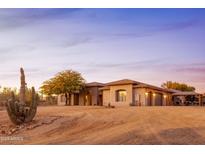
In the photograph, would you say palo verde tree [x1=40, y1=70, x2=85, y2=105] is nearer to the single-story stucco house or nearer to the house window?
the single-story stucco house

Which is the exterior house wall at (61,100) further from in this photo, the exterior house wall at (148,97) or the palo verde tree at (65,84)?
the exterior house wall at (148,97)

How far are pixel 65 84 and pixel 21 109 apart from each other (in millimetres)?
5935

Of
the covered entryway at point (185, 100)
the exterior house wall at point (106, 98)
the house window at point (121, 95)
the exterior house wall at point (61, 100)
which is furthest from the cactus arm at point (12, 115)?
the covered entryway at point (185, 100)

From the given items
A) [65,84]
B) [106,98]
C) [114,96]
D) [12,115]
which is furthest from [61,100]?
[12,115]

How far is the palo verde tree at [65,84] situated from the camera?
14961 mm

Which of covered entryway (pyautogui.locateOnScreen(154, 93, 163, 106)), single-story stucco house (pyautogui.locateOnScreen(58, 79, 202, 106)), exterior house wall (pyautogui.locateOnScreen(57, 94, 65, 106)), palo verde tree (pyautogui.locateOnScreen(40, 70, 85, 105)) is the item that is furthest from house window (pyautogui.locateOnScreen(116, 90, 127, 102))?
exterior house wall (pyautogui.locateOnScreen(57, 94, 65, 106))

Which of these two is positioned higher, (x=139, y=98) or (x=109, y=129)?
(x=139, y=98)

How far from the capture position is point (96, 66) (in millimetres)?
13234

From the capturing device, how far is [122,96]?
24.8 meters

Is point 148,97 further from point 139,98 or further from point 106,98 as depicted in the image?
point 106,98

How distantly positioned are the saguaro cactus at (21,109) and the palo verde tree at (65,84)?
0.81 metres

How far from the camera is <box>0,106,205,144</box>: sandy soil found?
11125 mm

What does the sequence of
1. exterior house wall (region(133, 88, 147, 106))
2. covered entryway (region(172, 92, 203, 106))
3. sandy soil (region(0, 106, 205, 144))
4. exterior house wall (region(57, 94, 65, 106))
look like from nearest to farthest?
sandy soil (region(0, 106, 205, 144)) → exterior house wall (region(57, 94, 65, 106)) → exterior house wall (region(133, 88, 147, 106)) → covered entryway (region(172, 92, 203, 106))

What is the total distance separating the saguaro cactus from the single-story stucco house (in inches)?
304
